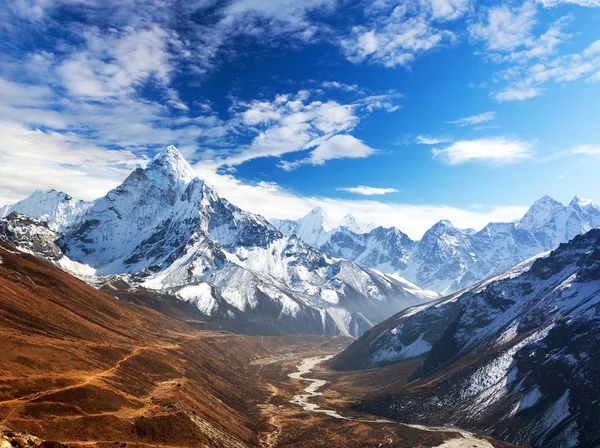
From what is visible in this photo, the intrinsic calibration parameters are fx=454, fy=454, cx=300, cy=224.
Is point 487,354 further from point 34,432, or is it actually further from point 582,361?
point 34,432

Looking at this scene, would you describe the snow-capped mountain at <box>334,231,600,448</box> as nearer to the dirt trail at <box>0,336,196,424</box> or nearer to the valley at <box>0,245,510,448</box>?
the valley at <box>0,245,510,448</box>

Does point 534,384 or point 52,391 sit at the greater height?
point 52,391

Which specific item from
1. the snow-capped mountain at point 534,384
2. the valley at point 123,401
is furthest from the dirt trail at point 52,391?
the snow-capped mountain at point 534,384

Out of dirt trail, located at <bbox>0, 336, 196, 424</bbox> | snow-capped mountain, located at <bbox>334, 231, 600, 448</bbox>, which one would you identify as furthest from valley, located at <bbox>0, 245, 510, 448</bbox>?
snow-capped mountain, located at <bbox>334, 231, 600, 448</bbox>

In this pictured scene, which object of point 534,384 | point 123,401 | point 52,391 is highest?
point 52,391

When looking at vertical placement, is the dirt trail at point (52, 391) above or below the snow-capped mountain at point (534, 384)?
above

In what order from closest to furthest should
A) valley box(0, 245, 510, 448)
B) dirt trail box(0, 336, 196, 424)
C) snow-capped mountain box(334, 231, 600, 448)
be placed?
1. dirt trail box(0, 336, 196, 424)
2. valley box(0, 245, 510, 448)
3. snow-capped mountain box(334, 231, 600, 448)

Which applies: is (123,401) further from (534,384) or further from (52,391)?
(534,384)

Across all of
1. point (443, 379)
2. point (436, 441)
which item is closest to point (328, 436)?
point (436, 441)

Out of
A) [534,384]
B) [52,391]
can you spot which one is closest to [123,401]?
[52,391]

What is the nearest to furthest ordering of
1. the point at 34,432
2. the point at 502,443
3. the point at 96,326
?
the point at 34,432, the point at 502,443, the point at 96,326

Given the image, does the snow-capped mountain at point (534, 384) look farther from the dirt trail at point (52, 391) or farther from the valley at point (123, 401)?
the dirt trail at point (52, 391)
